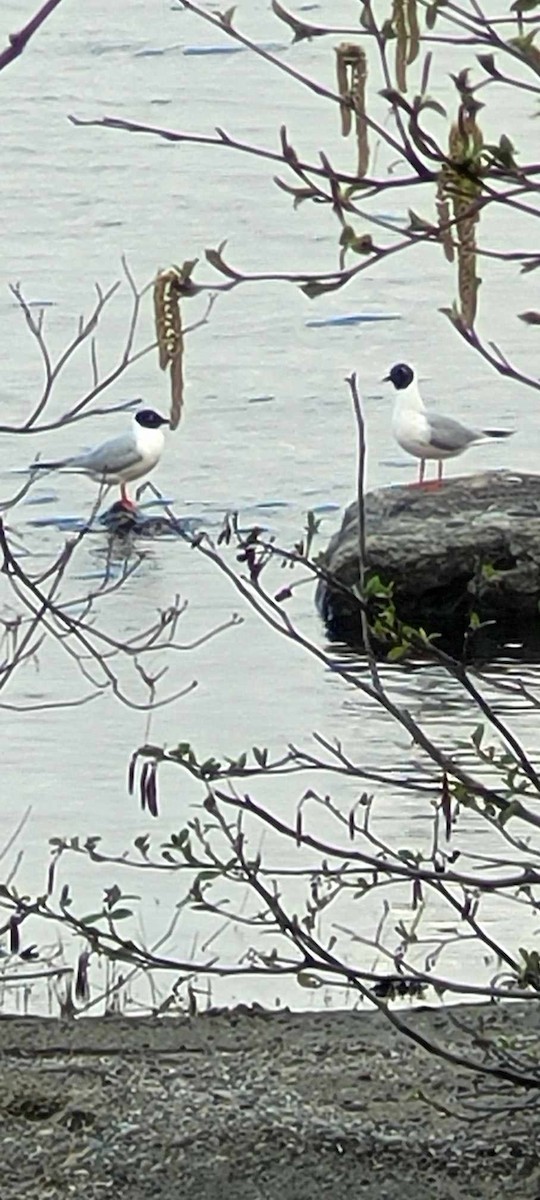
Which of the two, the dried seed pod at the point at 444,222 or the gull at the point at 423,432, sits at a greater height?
the dried seed pod at the point at 444,222

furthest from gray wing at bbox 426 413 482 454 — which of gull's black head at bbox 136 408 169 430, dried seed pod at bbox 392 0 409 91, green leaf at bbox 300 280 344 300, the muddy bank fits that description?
green leaf at bbox 300 280 344 300

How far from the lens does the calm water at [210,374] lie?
9914mm

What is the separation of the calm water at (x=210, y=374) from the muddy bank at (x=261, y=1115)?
166 cm

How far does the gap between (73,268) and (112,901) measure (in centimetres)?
1498

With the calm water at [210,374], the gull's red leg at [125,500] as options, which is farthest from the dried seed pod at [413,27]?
the gull's red leg at [125,500]

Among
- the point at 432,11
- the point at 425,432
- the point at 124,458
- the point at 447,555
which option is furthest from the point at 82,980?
the point at 425,432

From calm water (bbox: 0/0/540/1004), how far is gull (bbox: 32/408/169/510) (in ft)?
0.46

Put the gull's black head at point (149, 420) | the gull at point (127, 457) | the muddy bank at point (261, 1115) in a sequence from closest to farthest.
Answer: the muddy bank at point (261, 1115)
the gull at point (127, 457)
the gull's black head at point (149, 420)

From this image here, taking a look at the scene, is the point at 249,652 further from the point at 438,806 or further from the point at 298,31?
the point at 298,31

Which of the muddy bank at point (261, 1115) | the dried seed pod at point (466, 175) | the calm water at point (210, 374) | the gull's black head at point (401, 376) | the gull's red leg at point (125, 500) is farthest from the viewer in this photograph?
the gull's black head at point (401, 376)

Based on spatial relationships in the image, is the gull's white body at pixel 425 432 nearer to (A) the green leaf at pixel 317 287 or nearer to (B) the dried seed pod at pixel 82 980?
(B) the dried seed pod at pixel 82 980

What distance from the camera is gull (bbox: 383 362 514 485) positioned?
48.8ft

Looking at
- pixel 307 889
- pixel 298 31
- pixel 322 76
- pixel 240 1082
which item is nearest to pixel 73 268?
pixel 322 76

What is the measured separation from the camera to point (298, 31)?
371 centimetres
